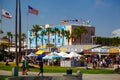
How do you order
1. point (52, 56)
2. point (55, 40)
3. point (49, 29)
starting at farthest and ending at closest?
point (55, 40), point (49, 29), point (52, 56)

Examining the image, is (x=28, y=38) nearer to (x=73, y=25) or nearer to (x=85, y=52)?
(x=73, y=25)

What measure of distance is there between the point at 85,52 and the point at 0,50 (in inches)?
637

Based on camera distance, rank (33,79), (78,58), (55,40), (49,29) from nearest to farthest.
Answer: (33,79) → (78,58) → (49,29) → (55,40)

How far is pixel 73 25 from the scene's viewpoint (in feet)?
480

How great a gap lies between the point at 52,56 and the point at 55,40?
328 ft

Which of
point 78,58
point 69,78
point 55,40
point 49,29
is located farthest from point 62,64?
point 55,40

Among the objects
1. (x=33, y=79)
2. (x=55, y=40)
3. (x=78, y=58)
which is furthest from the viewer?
(x=55, y=40)

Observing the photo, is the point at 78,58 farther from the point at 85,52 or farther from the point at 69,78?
the point at 69,78

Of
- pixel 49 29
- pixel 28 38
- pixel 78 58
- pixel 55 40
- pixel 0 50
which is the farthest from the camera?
pixel 28 38

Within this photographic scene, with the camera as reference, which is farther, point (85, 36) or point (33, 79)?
point (85, 36)

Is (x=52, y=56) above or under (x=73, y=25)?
under

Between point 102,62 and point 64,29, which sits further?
point 64,29

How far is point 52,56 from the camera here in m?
51.3

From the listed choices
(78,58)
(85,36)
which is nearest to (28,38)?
(85,36)
